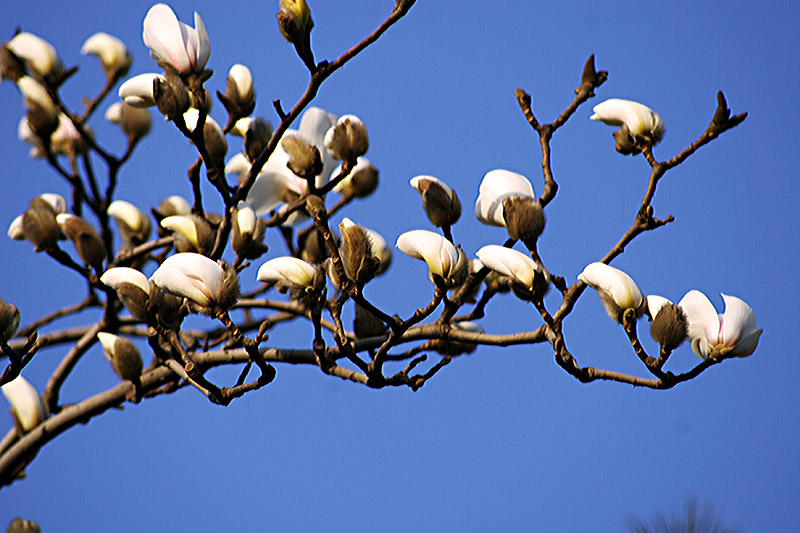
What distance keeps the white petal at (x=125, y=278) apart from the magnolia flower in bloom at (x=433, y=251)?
0.28 metres

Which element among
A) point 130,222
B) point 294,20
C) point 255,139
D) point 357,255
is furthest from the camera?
point 130,222

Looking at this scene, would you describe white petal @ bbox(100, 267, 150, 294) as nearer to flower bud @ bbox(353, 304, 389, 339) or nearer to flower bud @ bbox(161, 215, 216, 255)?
flower bud @ bbox(161, 215, 216, 255)

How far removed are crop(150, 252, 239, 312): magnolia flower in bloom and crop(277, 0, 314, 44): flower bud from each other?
282 mm

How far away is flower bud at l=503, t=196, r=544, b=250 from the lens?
3.19 ft

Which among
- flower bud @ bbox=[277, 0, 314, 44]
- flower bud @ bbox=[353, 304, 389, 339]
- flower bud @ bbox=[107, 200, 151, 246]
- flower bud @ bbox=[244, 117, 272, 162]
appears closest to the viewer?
flower bud @ bbox=[277, 0, 314, 44]

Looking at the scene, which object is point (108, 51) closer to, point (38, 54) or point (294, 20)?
point (38, 54)

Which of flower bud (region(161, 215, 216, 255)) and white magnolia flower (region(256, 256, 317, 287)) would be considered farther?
flower bud (region(161, 215, 216, 255))

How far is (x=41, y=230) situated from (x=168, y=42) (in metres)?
0.34

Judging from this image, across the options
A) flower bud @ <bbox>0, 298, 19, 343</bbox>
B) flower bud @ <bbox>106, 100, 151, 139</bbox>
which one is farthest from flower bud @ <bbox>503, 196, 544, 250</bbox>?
flower bud @ <bbox>106, 100, 151, 139</bbox>

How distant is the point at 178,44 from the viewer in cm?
107

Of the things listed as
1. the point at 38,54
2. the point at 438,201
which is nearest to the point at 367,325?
the point at 438,201

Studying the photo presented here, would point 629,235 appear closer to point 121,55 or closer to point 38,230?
point 38,230

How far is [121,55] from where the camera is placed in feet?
5.28

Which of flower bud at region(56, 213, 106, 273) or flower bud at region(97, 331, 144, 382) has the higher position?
flower bud at region(56, 213, 106, 273)
